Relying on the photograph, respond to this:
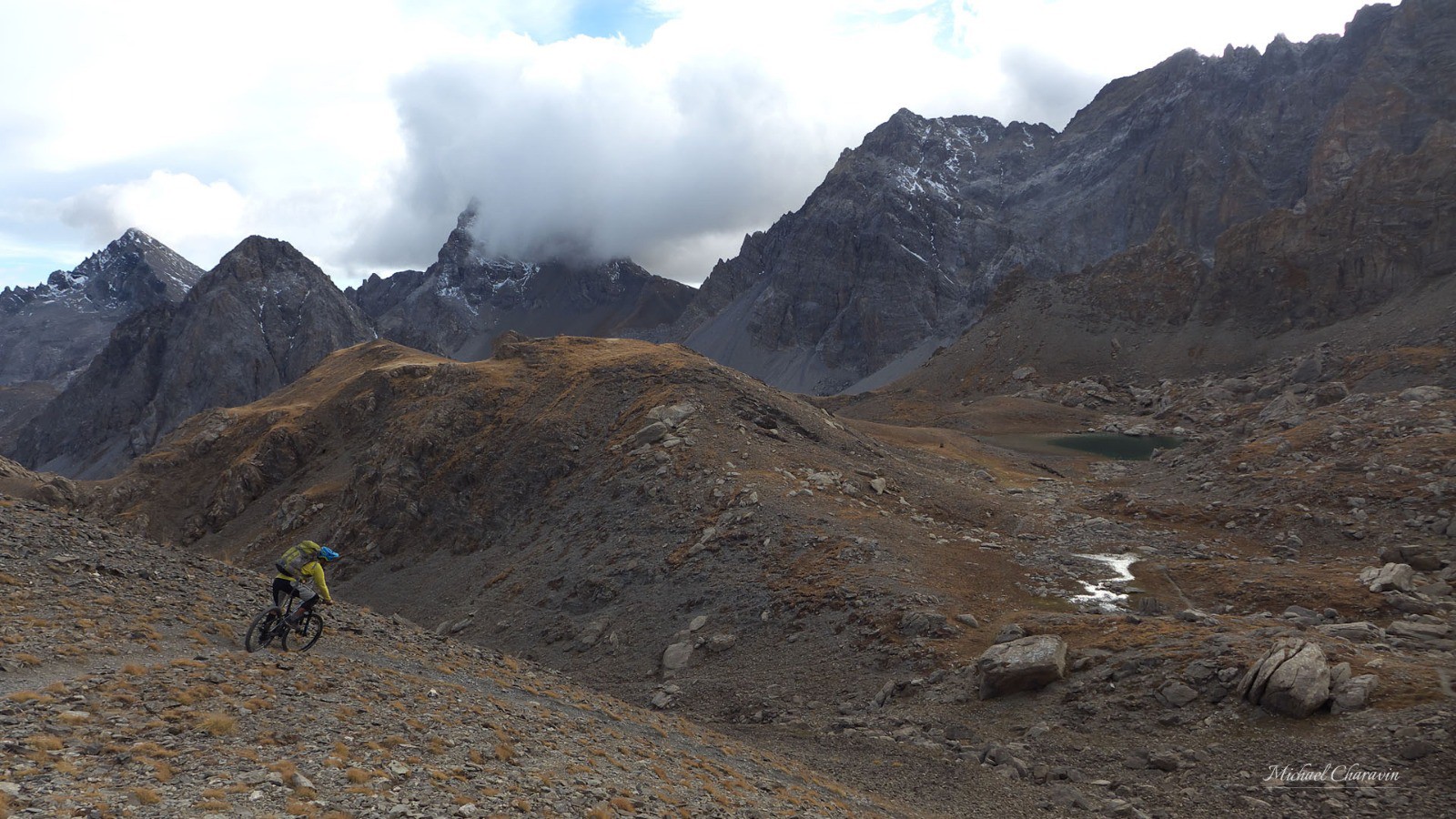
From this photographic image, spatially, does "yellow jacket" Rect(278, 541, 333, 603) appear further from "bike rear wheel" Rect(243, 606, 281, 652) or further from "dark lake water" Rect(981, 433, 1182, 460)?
"dark lake water" Rect(981, 433, 1182, 460)

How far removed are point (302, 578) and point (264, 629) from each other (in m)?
1.27

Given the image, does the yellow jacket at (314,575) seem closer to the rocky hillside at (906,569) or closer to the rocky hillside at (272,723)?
the rocky hillside at (272,723)

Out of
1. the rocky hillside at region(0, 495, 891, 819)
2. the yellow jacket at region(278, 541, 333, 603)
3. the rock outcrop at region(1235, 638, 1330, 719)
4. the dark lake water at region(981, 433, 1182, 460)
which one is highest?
the dark lake water at region(981, 433, 1182, 460)

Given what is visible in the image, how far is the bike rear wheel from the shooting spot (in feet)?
56.6

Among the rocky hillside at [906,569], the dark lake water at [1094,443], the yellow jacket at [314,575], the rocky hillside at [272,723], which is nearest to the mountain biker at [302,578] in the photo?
the yellow jacket at [314,575]

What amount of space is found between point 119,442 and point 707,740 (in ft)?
720

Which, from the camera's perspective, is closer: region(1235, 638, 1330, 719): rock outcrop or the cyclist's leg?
region(1235, 638, 1330, 719): rock outcrop

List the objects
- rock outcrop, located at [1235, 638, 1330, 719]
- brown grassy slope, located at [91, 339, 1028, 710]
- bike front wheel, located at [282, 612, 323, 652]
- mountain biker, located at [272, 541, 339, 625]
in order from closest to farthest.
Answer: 1. rock outcrop, located at [1235, 638, 1330, 719]
2. mountain biker, located at [272, 541, 339, 625]
3. bike front wheel, located at [282, 612, 323, 652]
4. brown grassy slope, located at [91, 339, 1028, 710]

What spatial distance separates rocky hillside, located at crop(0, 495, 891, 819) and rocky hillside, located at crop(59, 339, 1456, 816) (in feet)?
15.9

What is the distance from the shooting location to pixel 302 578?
17.8 metres

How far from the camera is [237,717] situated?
12695 mm

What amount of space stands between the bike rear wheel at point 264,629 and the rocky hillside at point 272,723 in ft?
1.37

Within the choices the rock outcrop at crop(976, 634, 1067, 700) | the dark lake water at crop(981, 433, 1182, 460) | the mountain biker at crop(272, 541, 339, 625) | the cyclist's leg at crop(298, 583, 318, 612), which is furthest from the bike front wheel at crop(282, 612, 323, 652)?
the dark lake water at crop(981, 433, 1182, 460)

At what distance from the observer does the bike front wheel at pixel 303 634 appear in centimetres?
1778
